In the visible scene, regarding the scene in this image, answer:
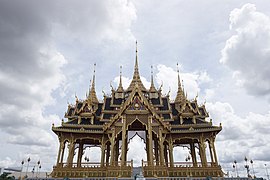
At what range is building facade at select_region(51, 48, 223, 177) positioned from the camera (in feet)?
80.9

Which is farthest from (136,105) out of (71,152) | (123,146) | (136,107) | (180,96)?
(180,96)

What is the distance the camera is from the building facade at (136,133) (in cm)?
2467

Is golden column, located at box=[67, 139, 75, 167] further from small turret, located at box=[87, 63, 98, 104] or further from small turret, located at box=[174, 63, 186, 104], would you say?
small turret, located at box=[174, 63, 186, 104]

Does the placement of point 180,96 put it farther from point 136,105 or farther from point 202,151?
point 136,105

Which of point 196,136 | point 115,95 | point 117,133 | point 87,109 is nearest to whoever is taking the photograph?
point 117,133

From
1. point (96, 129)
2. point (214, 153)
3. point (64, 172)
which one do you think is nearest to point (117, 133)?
point (96, 129)

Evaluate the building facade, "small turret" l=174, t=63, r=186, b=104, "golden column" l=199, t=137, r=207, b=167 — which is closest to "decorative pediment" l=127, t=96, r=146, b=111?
the building facade

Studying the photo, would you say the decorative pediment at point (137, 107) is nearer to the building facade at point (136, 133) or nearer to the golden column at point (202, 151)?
the building facade at point (136, 133)

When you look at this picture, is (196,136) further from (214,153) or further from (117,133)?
(117,133)

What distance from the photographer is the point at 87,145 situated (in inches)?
1265

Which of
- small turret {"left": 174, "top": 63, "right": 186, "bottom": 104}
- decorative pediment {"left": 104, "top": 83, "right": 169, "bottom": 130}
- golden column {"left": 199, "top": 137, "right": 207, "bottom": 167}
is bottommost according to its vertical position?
golden column {"left": 199, "top": 137, "right": 207, "bottom": 167}

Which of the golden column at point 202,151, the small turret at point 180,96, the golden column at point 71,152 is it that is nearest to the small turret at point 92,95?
the golden column at point 71,152

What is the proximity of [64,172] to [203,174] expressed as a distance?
662 inches

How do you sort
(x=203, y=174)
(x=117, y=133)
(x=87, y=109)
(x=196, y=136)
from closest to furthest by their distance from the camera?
(x=203, y=174) → (x=117, y=133) → (x=196, y=136) → (x=87, y=109)
